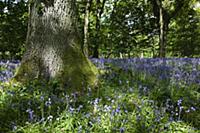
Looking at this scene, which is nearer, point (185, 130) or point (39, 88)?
point (185, 130)

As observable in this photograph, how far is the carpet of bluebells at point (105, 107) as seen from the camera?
3.59 metres

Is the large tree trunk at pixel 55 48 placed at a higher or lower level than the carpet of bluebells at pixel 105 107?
higher

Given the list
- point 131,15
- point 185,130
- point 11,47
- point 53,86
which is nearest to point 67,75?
point 53,86

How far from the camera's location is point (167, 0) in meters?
20.5

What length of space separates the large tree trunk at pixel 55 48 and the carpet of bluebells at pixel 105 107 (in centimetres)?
28

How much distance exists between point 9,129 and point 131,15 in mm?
25969

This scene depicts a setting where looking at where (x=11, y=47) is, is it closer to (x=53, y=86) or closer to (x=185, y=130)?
(x=53, y=86)

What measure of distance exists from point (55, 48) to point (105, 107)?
76.0 inches

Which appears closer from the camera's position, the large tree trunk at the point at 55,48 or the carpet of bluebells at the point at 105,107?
the carpet of bluebells at the point at 105,107

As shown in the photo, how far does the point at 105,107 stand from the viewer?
379cm

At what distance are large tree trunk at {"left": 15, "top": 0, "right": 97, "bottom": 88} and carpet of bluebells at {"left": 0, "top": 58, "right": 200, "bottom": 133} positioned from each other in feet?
0.91

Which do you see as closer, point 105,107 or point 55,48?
point 105,107

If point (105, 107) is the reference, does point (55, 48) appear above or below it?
above

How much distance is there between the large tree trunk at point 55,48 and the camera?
5281 millimetres
